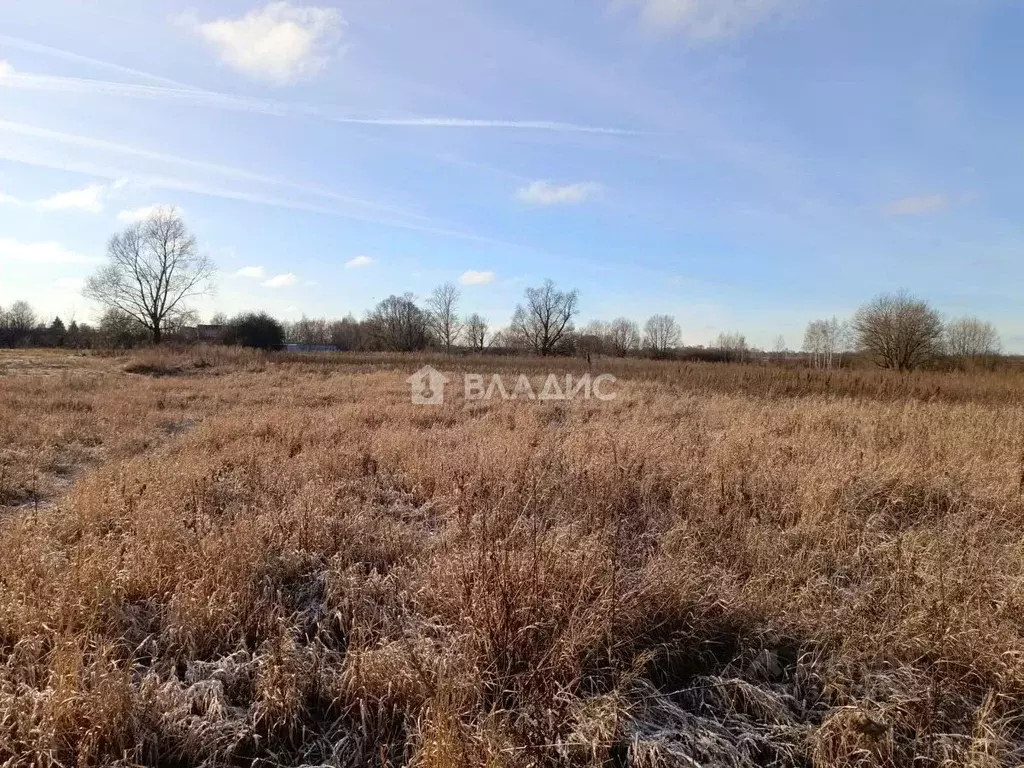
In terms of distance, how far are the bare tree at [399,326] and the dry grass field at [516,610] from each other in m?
53.5

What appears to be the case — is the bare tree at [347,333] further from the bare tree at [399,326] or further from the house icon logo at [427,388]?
the house icon logo at [427,388]

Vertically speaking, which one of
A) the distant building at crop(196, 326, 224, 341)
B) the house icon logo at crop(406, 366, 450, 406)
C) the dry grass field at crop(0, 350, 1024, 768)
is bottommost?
the dry grass field at crop(0, 350, 1024, 768)

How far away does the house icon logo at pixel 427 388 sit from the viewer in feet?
38.0

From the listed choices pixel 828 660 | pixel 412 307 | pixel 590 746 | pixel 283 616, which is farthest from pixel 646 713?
pixel 412 307

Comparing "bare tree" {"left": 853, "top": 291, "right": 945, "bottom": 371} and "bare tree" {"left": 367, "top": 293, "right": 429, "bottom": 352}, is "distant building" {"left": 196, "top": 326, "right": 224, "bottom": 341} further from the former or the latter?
"bare tree" {"left": 853, "top": 291, "right": 945, "bottom": 371}

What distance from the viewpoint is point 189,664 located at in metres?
2.40

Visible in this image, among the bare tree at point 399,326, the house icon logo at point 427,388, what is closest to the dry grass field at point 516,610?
the house icon logo at point 427,388

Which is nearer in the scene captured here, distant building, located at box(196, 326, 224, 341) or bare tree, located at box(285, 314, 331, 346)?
distant building, located at box(196, 326, 224, 341)

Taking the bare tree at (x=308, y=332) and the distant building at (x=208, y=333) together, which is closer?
the distant building at (x=208, y=333)

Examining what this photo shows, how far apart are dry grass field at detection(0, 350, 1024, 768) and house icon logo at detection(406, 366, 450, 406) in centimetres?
561

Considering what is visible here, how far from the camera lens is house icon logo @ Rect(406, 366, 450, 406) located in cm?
1158

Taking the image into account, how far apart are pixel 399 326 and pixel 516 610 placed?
62.0 m

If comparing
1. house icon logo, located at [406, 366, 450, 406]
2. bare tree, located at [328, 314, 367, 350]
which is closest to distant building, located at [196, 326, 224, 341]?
bare tree, located at [328, 314, 367, 350]

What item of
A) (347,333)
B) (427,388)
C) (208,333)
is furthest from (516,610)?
(347,333)
